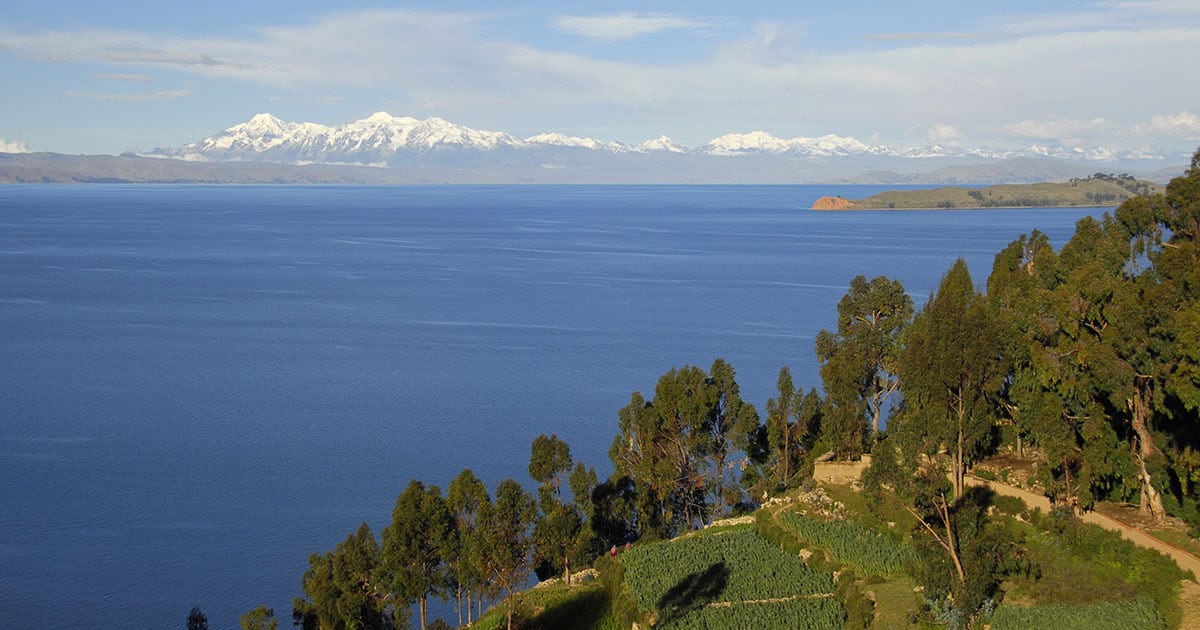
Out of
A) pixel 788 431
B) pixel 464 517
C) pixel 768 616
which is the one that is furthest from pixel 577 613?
pixel 788 431

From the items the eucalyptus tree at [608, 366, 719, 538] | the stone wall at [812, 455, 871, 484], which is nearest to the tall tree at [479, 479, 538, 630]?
the eucalyptus tree at [608, 366, 719, 538]

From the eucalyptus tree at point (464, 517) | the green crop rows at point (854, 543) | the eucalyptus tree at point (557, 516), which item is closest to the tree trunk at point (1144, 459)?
the green crop rows at point (854, 543)

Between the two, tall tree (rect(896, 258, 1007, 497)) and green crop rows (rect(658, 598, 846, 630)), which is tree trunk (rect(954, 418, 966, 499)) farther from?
green crop rows (rect(658, 598, 846, 630))

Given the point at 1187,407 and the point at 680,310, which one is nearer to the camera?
the point at 1187,407

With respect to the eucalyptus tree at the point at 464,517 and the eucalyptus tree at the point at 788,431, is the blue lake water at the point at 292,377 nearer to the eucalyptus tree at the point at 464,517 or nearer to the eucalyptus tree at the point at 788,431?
the eucalyptus tree at the point at 464,517

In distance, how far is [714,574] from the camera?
27.3 m

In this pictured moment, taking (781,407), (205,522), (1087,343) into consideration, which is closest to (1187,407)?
(1087,343)

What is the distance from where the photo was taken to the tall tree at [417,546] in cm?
2553

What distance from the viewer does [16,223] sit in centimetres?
17562

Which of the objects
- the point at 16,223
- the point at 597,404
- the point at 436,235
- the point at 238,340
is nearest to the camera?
the point at 597,404

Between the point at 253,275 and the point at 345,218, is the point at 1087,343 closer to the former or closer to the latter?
the point at 253,275

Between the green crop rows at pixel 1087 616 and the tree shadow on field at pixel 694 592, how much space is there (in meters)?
6.76

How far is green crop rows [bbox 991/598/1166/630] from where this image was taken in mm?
21422

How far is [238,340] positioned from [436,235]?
3615 inches
